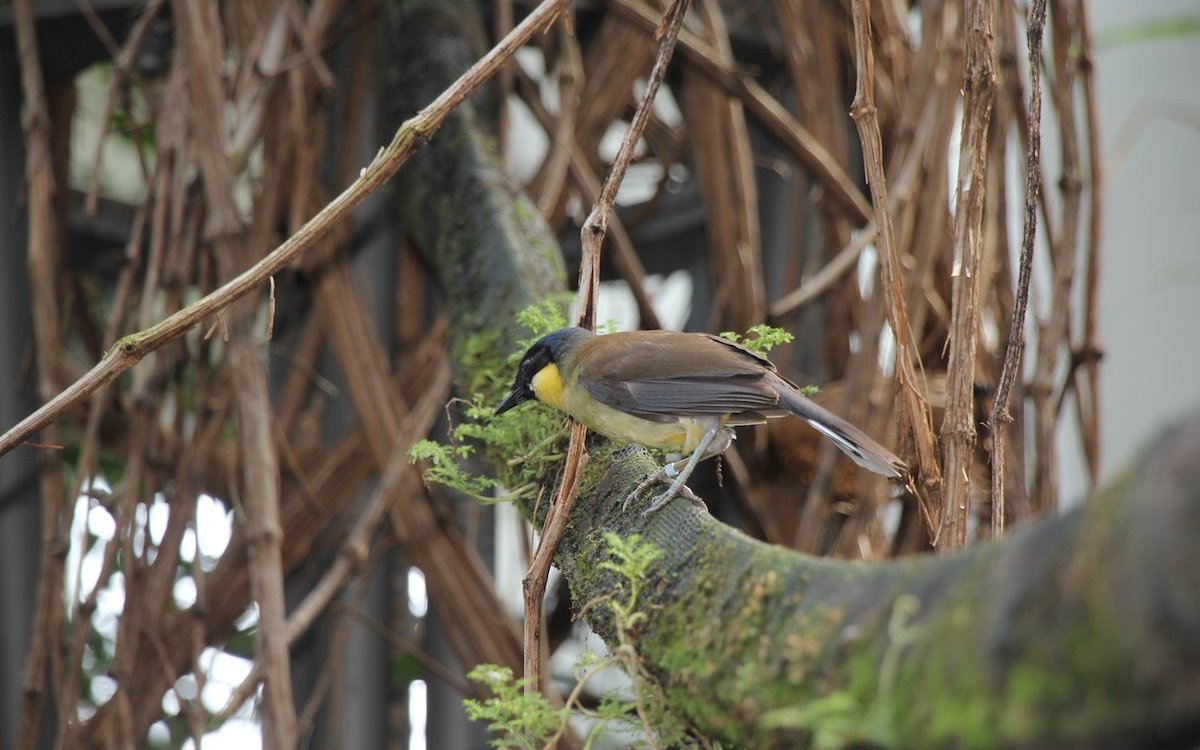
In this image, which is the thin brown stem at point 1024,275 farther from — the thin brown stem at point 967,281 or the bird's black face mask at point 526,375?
the bird's black face mask at point 526,375

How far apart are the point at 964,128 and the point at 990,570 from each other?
72 centimetres

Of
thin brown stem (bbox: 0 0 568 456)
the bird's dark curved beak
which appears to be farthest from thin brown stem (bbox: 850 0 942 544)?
the bird's dark curved beak

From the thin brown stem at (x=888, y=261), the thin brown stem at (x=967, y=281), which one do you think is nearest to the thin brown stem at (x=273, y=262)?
the thin brown stem at (x=888, y=261)

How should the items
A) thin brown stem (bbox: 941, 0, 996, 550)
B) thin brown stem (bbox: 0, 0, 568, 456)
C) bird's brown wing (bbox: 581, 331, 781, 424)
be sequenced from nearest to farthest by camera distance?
1. thin brown stem (bbox: 0, 0, 568, 456)
2. thin brown stem (bbox: 941, 0, 996, 550)
3. bird's brown wing (bbox: 581, 331, 781, 424)

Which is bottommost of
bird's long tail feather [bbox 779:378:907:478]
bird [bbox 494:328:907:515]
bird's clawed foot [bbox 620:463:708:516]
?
bird's clawed foot [bbox 620:463:708:516]

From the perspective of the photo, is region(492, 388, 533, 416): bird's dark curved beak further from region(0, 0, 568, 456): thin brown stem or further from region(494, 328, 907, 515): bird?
region(0, 0, 568, 456): thin brown stem

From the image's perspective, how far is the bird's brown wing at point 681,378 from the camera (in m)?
1.30

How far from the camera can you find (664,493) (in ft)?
3.77

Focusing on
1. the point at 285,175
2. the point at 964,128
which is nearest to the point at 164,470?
the point at 285,175

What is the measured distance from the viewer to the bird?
1.30 meters

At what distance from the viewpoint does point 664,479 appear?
3.89ft

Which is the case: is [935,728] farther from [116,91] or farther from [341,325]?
[116,91]

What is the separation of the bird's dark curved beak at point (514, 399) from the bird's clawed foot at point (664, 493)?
234mm

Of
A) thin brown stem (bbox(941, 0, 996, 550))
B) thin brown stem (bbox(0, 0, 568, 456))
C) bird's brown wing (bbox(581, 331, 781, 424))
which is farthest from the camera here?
bird's brown wing (bbox(581, 331, 781, 424))
